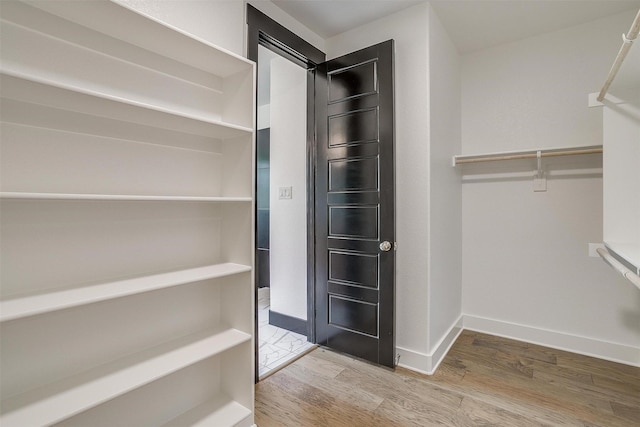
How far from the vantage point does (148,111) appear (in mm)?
1216

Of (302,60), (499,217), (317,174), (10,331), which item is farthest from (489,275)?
(10,331)

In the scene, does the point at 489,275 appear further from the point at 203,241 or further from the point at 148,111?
the point at 148,111

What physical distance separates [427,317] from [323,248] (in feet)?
2.99

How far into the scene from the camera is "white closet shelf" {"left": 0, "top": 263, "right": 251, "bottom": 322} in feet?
3.13

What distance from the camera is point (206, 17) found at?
1662mm

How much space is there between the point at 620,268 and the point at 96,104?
2.34m

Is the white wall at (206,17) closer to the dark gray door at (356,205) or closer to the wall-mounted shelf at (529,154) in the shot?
the dark gray door at (356,205)

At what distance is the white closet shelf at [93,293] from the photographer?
0.95m

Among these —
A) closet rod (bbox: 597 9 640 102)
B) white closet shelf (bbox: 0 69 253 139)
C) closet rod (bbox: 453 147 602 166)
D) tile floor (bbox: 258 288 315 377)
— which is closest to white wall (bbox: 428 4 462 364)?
closet rod (bbox: 453 147 602 166)

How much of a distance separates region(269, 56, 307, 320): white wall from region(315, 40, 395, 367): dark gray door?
0.23 metres

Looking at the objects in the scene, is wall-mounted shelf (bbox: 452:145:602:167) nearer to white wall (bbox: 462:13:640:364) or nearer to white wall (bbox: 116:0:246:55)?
white wall (bbox: 462:13:640:364)

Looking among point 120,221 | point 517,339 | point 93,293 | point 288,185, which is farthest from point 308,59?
point 517,339

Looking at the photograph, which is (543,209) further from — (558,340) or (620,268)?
(620,268)

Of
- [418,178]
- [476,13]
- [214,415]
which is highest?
[476,13]
